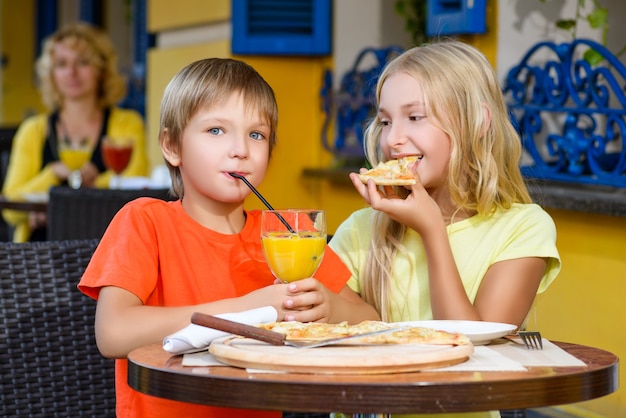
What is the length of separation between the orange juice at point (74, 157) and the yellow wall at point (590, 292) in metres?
2.23

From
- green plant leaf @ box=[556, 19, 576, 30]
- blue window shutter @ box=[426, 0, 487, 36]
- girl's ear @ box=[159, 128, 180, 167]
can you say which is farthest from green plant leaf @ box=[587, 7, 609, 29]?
girl's ear @ box=[159, 128, 180, 167]

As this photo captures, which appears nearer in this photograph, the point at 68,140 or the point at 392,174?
the point at 392,174

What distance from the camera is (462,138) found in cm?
231

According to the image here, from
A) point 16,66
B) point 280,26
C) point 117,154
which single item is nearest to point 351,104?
point 280,26

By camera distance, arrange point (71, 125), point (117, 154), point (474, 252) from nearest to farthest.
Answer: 1. point (474, 252)
2. point (117, 154)
3. point (71, 125)

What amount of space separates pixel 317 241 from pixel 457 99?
1.77 ft

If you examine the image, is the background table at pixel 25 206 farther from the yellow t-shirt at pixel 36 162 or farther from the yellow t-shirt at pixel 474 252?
the yellow t-shirt at pixel 474 252

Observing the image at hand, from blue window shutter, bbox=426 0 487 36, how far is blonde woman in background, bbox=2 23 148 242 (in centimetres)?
176

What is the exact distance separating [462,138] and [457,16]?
1779mm

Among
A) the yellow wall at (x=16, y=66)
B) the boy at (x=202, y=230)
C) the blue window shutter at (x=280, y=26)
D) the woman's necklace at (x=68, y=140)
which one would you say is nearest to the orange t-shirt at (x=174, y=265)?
the boy at (x=202, y=230)

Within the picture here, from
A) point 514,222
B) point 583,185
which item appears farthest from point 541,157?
point 514,222

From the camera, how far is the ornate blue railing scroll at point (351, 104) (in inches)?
195

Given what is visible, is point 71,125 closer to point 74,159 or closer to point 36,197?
point 74,159

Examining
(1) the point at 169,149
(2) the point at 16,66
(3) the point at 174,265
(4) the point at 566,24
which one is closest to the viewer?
(3) the point at 174,265
